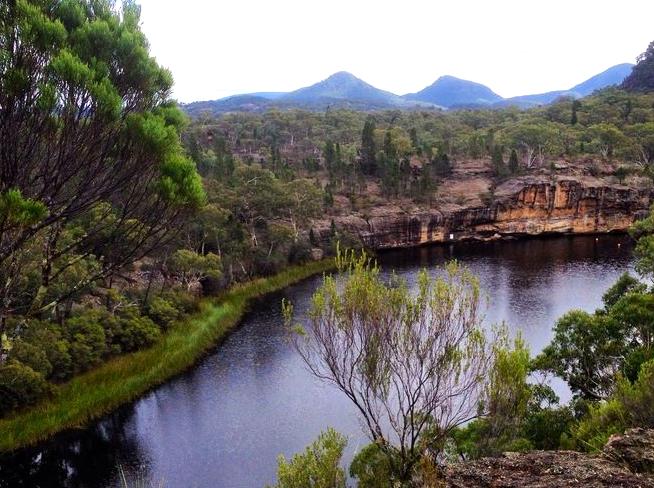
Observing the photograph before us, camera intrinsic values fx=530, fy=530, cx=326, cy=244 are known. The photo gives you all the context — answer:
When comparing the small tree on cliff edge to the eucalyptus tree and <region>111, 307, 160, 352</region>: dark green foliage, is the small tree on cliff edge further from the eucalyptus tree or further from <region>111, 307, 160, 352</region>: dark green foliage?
<region>111, 307, 160, 352</region>: dark green foliage

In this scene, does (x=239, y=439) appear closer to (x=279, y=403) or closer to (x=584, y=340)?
(x=279, y=403)

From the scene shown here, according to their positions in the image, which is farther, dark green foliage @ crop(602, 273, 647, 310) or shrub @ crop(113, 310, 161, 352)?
shrub @ crop(113, 310, 161, 352)

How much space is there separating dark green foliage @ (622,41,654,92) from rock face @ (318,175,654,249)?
2498 inches

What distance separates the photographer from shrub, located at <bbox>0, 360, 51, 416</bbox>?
829 inches

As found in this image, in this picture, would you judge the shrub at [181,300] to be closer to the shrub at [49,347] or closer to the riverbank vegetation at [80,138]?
the shrub at [49,347]

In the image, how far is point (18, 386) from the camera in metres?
21.4

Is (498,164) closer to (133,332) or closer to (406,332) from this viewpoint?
(133,332)

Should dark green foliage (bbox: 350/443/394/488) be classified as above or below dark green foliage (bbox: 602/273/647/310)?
below

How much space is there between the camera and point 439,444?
43.2ft

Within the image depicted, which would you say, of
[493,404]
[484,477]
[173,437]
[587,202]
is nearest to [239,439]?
[173,437]

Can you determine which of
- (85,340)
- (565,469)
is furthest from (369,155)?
(565,469)

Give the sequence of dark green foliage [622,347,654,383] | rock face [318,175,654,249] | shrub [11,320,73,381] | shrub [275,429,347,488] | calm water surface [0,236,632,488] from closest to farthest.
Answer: shrub [275,429,347,488]
dark green foliage [622,347,654,383]
calm water surface [0,236,632,488]
shrub [11,320,73,381]
rock face [318,175,654,249]

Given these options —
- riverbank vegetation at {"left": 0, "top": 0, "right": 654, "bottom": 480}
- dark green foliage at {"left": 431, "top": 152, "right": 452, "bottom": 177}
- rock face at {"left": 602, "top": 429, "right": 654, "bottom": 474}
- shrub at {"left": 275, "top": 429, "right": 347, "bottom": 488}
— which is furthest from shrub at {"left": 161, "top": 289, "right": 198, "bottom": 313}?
dark green foliage at {"left": 431, "top": 152, "right": 452, "bottom": 177}

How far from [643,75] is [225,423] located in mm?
131393
